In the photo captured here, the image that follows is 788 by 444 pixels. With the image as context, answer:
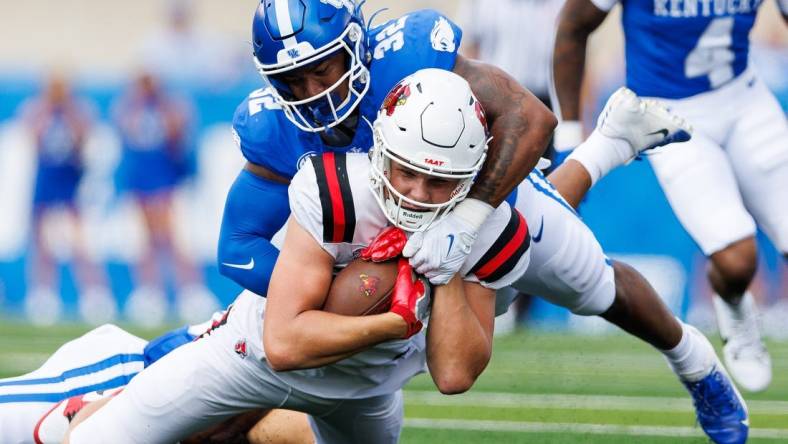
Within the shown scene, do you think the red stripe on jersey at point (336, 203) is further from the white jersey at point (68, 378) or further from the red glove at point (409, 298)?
the white jersey at point (68, 378)

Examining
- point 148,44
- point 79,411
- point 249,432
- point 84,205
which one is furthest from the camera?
point 148,44

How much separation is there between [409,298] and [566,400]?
254 centimetres

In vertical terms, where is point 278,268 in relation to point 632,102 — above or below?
above

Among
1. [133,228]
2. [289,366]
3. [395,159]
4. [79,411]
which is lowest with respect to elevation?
[133,228]

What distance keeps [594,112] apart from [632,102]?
472cm

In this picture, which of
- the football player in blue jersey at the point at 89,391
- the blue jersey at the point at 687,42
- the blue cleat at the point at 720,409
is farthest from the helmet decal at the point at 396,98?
the blue jersey at the point at 687,42

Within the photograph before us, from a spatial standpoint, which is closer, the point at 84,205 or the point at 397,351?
the point at 397,351

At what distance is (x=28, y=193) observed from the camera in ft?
36.5

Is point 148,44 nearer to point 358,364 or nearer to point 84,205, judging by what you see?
point 84,205

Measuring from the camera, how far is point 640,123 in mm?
4891

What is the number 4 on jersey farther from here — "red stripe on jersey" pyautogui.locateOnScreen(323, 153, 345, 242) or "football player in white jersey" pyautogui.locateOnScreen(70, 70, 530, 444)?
"red stripe on jersey" pyautogui.locateOnScreen(323, 153, 345, 242)

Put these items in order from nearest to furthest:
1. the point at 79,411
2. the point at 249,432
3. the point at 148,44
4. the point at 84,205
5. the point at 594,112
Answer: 1. the point at 79,411
2. the point at 249,432
3. the point at 594,112
4. the point at 84,205
5. the point at 148,44

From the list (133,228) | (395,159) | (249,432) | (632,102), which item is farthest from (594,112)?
(395,159)

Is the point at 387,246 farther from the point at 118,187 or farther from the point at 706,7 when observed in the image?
the point at 118,187
